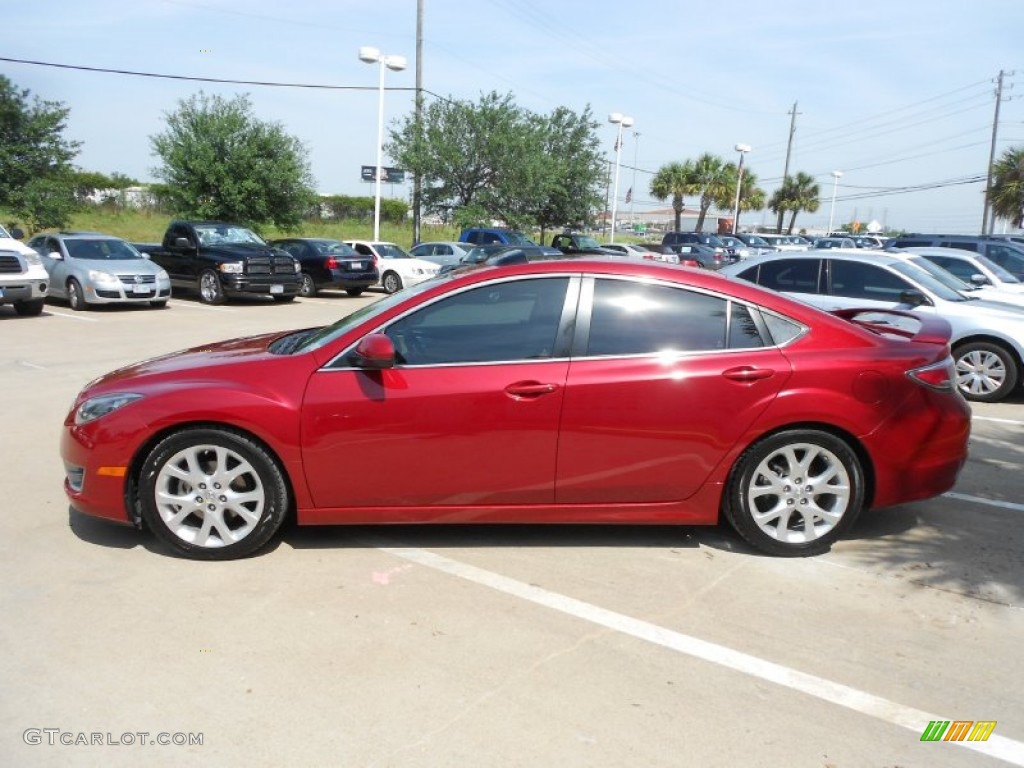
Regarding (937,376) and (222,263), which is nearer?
(937,376)

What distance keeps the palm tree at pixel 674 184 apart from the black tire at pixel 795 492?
55.8 m

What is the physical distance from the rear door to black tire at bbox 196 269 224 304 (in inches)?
609

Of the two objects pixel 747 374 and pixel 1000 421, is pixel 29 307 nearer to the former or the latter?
pixel 747 374

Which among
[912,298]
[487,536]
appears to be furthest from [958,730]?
[912,298]

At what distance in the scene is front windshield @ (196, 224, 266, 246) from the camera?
18.9m

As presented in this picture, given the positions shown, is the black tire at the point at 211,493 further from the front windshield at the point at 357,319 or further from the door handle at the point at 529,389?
the door handle at the point at 529,389

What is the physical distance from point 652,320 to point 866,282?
5818 mm

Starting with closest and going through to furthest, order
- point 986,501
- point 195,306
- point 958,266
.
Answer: point 986,501 → point 958,266 → point 195,306

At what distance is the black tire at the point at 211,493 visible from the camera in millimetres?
4207

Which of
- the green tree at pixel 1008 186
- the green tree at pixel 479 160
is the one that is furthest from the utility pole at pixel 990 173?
the green tree at pixel 479 160

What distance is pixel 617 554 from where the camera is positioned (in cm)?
447

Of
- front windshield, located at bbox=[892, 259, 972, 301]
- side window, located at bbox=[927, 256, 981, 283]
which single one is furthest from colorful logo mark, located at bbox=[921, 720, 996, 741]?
side window, located at bbox=[927, 256, 981, 283]

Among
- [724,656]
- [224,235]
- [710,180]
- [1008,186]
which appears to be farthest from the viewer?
[710,180]

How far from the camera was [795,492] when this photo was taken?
14.4ft
